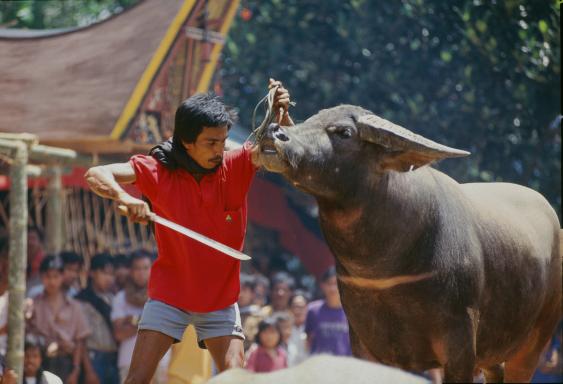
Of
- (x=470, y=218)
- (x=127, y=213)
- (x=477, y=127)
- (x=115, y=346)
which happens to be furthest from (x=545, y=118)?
(x=127, y=213)

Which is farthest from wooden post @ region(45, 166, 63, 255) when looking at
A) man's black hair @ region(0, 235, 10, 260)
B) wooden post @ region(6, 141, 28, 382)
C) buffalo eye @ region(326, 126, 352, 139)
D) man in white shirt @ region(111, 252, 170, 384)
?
buffalo eye @ region(326, 126, 352, 139)

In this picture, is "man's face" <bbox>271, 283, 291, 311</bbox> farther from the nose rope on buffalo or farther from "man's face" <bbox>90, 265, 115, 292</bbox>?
the nose rope on buffalo

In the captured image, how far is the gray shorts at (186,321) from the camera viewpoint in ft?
16.8

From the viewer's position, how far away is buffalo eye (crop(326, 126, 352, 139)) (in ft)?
16.7

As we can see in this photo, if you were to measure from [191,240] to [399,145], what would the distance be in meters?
1.11

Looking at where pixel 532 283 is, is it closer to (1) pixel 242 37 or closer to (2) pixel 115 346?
(2) pixel 115 346

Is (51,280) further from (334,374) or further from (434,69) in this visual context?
(434,69)

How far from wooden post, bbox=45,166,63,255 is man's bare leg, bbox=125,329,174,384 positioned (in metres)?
5.18

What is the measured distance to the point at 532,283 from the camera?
5.81m

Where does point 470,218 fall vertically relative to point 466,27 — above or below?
above

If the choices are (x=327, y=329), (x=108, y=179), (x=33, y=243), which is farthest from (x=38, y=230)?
(x=108, y=179)

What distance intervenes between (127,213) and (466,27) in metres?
10.5

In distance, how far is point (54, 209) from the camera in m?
10.2

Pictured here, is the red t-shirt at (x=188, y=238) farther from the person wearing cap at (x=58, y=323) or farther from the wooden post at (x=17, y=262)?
the person wearing cap at (x=58, y=323)
